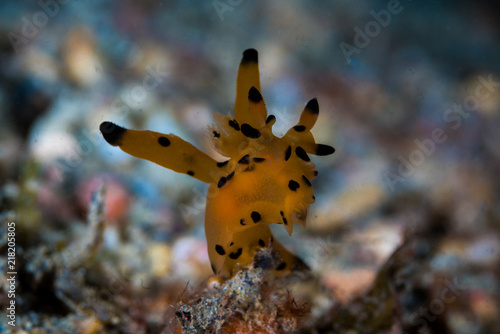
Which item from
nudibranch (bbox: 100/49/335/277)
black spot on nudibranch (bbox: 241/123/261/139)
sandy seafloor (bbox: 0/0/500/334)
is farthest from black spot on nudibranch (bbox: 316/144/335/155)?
sandy seafloor (bbox: 0/0/500/334)

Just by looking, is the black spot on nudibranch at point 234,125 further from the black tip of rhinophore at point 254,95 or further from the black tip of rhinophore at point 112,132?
the black tip of rhinophore at point 112,132

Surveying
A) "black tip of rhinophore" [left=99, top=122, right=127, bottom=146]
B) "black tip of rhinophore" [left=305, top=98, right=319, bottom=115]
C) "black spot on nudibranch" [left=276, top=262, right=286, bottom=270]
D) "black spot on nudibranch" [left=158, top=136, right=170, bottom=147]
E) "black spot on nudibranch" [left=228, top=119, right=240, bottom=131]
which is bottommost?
"black spot on nudibranch" [left=276, top=262, right=286, bottom=270]

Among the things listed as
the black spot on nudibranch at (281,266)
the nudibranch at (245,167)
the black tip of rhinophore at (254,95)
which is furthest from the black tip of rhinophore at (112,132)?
the black spot on nudibranch at (281,266)

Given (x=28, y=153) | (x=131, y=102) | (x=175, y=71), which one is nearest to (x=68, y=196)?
(x=28, y=153)

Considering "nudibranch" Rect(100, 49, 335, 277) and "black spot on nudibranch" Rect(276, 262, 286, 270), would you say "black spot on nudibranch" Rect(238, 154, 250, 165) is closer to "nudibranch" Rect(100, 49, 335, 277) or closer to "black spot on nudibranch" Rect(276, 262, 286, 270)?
"nudibranch" Rect(100, 49, 335, 277)

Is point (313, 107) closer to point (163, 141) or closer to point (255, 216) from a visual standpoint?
point (255, 216)

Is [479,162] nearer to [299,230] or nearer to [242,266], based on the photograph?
[299,230]
